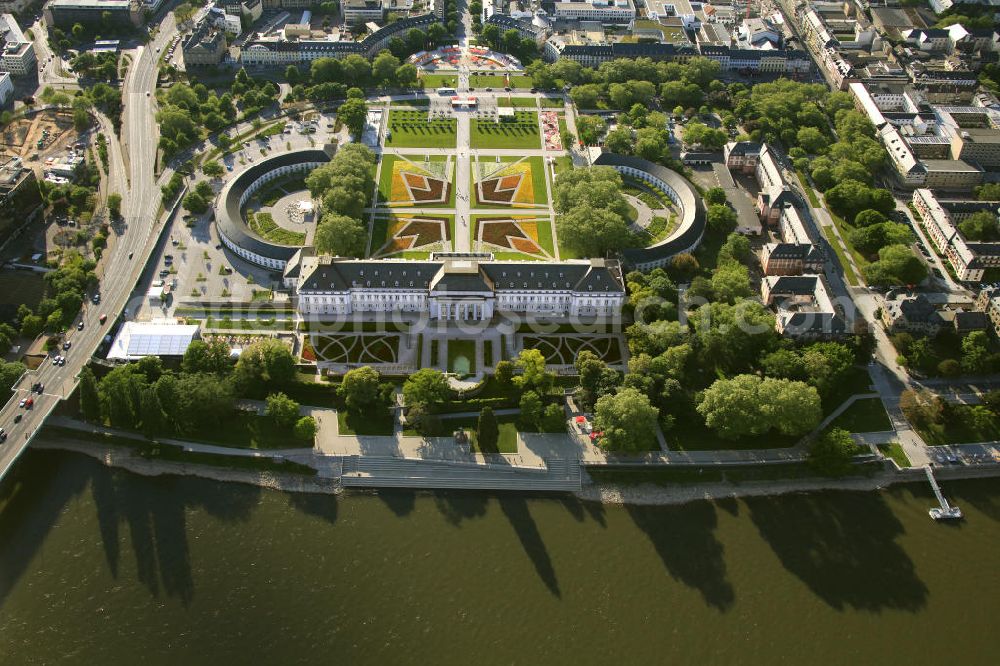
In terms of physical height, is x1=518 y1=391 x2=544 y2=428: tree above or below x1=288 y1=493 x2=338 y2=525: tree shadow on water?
above

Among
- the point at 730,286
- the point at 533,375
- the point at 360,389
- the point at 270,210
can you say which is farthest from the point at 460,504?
the point at 270,210

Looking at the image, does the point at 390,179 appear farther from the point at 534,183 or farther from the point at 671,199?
the point at 671,199

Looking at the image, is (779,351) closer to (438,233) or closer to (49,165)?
(438,233)

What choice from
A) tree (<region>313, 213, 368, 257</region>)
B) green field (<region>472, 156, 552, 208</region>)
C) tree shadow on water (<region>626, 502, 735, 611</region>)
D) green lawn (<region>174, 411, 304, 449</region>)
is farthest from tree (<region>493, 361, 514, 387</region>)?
green field (<region>472, 156, 552, 208</region>)

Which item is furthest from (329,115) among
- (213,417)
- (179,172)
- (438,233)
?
(213,417)

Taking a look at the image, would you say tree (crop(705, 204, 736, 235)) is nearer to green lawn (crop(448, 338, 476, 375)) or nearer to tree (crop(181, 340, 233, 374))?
green lawn (crop(448, 338, 476, 375))

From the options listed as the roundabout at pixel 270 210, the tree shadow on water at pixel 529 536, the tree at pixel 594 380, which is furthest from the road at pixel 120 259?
the tree at pixel 594 380
